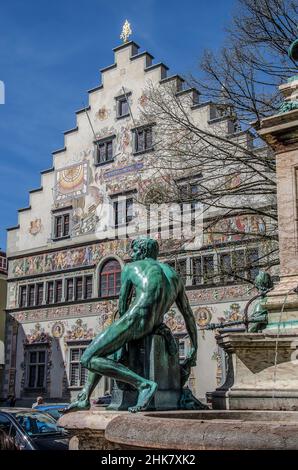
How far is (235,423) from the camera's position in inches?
109

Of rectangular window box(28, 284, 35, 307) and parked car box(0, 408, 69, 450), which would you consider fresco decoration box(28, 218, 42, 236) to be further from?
parked car box(0, 408, 69, 450)

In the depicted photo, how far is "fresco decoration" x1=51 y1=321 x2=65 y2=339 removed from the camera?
83.9 ft

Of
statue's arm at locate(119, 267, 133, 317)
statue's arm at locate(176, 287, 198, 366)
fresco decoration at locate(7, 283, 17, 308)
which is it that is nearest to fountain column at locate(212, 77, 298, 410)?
statue's arm at locate(176, 287, 198, 366)

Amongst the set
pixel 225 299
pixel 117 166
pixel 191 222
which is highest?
pixel 117 166

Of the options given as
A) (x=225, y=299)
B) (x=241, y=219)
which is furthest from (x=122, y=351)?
(x=225, y=299)

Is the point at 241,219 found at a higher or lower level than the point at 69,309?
higher

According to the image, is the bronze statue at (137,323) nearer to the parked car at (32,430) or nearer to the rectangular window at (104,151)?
the parked car at (32,430)

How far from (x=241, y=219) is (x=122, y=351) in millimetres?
15850

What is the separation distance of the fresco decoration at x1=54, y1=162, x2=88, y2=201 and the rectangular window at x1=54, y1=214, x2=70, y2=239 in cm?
85

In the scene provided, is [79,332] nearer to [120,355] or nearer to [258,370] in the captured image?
[258,370]

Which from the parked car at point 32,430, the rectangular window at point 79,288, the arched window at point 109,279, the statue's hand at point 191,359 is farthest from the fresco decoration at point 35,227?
the statue's hand at point 191,359

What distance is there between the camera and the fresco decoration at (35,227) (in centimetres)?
2766
